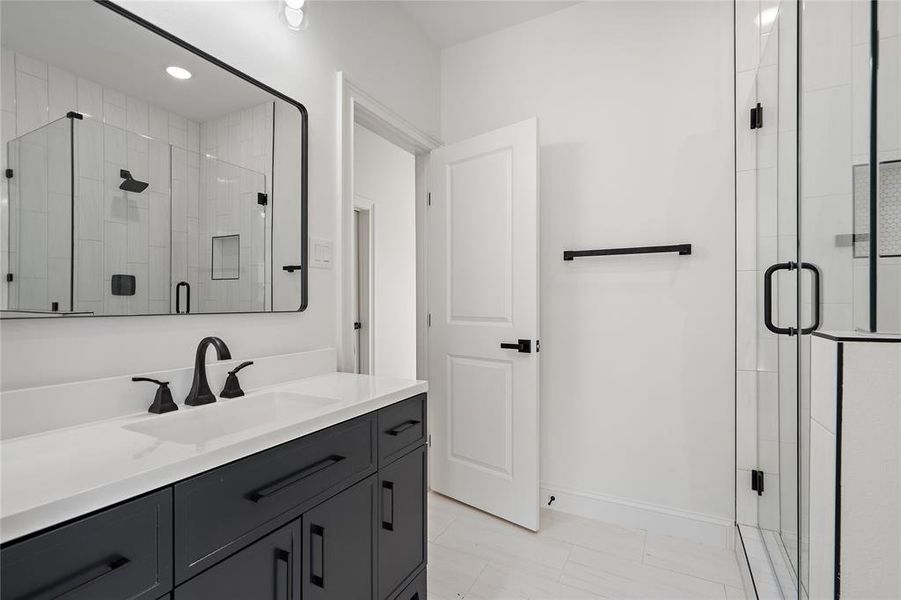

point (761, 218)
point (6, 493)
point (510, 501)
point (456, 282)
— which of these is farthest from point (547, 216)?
point (6, 493)

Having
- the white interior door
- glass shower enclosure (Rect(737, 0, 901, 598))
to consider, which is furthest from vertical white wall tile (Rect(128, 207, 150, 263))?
glass shower enclosure (Rect(737, 0, 901, 598))

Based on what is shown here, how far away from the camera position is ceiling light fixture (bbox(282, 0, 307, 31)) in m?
1.54

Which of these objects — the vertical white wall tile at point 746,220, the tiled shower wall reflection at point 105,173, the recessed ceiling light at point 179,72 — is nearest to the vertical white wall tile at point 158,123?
the tiled shower wall reflection at point 105,173

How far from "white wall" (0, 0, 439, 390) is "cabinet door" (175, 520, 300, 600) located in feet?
1.97

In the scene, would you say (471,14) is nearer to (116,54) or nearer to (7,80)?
(116,54)

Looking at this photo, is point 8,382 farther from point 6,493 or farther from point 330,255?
point 330,255

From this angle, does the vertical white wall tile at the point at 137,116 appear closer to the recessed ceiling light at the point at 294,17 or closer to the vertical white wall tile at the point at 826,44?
the recessed ceiling light at the point at 294,17

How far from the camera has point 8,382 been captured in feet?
3.10

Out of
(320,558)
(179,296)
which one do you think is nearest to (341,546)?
(320,558)

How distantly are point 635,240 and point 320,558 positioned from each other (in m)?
1.92

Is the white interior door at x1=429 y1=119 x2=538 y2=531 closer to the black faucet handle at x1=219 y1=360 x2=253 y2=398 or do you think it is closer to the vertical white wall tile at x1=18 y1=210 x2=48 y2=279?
the black faucet handle at x1=219 y1=360 x2=253 y2=398

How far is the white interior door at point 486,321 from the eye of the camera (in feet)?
7.08

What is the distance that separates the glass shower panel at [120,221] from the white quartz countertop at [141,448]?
316mm

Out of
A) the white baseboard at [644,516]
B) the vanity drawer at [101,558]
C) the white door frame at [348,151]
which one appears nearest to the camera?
the vanity drawer at [101,558]
